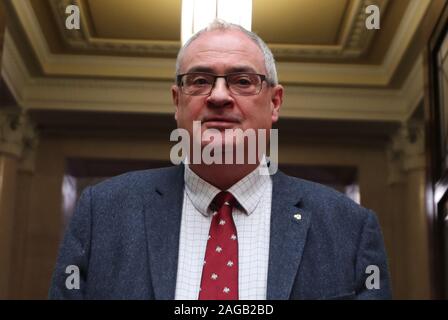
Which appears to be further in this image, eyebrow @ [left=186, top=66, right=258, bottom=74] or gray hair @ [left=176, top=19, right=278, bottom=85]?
gray hair @ [left=176, top=19, right=278, bottom=85]

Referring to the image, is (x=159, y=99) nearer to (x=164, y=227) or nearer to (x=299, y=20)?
(x=299, y=20)

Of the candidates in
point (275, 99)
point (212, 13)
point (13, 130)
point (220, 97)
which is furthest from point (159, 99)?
point (220, 97)

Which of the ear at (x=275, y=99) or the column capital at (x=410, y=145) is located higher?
the column capital at (x=410, y=145)

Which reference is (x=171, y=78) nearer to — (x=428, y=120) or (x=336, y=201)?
(x=428, y=120)

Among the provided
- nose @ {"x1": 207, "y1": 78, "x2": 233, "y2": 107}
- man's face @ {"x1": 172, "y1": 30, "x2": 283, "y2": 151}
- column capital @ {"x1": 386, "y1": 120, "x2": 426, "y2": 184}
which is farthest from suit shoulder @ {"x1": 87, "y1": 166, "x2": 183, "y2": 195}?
column capital @ {"x1": 386, "y1": 120, "x2": 426, "y2": 184}

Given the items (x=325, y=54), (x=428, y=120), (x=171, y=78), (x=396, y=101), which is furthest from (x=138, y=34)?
(x=428, y=120)

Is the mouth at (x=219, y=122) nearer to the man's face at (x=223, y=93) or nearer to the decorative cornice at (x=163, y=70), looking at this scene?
the man's face at (x=223, y=93)

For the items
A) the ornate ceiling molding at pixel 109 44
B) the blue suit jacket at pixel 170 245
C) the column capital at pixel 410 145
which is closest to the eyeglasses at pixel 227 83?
the blue suit jacket at pixel 170 245

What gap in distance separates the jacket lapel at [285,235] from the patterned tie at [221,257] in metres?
0.09

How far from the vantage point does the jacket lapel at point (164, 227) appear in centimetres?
170

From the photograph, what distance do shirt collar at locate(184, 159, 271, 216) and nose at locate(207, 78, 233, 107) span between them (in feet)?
0.66

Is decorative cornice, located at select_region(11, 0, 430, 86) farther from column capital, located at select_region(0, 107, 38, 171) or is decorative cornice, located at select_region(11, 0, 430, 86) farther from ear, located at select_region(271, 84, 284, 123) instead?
ear, located at select_region(271, 84, 284, 123)

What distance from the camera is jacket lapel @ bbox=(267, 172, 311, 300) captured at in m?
1.70

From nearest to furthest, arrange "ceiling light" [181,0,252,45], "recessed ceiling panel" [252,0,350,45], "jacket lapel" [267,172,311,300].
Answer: "jacket lapel" [267,172,311,300], "ceiling light" [181,0,252,45], "recessed ceiling panel" [252,0,350,45]
